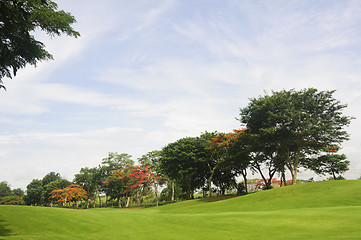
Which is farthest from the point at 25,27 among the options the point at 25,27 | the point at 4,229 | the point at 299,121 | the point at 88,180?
the point at 88,180

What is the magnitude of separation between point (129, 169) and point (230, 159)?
1158 inches

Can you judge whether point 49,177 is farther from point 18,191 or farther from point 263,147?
point 263,147

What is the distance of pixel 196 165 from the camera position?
162 feet

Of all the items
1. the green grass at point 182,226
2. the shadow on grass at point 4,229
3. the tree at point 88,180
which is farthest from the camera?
the tree at point 88,180

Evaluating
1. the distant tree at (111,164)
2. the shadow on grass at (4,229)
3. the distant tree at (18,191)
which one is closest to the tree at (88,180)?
the distant tree at (111,164)

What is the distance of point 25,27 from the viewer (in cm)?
1302

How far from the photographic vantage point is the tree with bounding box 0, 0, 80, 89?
11.5 m

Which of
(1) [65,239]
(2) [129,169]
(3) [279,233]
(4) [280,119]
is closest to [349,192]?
(4) [280,119]

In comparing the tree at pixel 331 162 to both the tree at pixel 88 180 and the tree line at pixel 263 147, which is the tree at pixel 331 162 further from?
the tree at pixel 88 180

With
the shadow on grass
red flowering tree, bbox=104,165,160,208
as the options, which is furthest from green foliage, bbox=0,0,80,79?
red flowering tree, bbox=104,165,160,208

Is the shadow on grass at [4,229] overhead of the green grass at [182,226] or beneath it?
overhead

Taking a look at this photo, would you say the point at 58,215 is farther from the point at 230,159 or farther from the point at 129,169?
the point at 129,169

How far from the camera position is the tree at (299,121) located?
33250 mm

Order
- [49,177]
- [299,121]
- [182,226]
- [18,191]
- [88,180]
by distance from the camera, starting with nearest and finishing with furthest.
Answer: [182,226], [299,121], [88,180], [49,177], [18,191]
